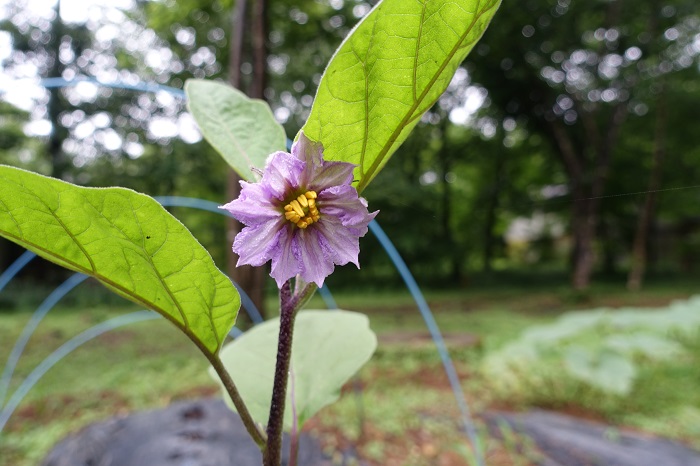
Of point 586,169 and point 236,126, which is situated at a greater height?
point 586,169

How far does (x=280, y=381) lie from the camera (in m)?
0.27

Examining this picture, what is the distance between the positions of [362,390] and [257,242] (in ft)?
9.17

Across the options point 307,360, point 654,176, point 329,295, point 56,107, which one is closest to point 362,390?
point 329,295

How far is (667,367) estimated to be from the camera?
3166 millimetres

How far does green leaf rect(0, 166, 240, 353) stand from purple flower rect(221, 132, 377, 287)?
3 cm

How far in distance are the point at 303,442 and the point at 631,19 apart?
7612 millimetres

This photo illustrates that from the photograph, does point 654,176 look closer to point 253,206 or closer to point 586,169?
point 586,169

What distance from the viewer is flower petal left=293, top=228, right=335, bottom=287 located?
251mm

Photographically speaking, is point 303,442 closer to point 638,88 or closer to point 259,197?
point 259,197

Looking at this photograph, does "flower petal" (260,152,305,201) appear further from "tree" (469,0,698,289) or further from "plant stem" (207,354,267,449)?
"tree" (469,0,698,289)

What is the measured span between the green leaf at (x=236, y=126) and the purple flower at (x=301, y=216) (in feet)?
0.21

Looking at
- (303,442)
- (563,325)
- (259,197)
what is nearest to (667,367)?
(563,325)

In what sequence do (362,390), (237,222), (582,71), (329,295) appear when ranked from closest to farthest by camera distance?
(329,295) < (237,222) < (362,390) < (582,71)

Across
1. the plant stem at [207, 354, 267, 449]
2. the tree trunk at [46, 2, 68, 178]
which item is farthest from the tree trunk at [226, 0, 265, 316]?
the tree trunk at [46, 2, 68, 178]
